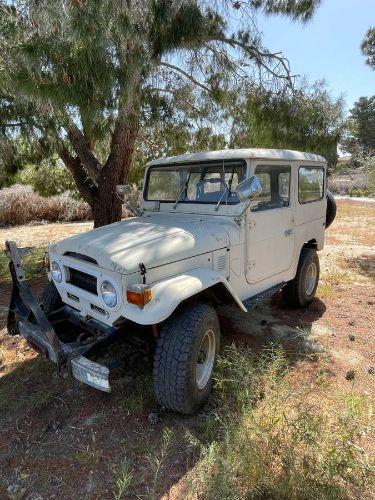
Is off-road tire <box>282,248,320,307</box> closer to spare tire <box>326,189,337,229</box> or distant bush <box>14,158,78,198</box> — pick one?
spare tire <box>326,189,337,229</box>

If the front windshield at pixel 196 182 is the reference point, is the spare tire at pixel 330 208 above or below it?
below

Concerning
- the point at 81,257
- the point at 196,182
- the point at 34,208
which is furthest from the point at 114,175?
A: the point at 34,208

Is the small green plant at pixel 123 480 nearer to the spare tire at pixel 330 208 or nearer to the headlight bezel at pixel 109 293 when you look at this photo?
the headlight bezel at pixel 109 293

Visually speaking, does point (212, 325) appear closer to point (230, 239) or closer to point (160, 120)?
point (230, 239)

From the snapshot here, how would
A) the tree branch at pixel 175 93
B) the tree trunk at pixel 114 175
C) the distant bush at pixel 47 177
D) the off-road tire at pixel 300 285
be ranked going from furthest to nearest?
the distant bush at pixel 47 177
the tree trunk at pixel 114 175
the tree branch at pixel 175 93
the off-road tire at pixel 300 285

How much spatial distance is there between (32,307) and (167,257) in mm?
1139

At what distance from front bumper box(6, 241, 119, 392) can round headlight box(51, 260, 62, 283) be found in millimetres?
253

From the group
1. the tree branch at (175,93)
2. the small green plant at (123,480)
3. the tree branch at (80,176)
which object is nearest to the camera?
the small green plant at (123,480)

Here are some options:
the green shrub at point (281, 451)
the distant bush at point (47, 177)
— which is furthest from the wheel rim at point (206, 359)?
the distant bush at point (47, 177)

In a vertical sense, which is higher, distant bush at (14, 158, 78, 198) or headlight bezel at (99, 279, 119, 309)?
distant bush at (14, 158, 78, 198)

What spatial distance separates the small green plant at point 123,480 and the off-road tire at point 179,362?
49 centimetres

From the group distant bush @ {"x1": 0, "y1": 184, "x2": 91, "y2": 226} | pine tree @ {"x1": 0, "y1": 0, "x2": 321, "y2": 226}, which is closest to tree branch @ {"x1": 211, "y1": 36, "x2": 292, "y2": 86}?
pine tree @ {"x1": 0, "y1": 0, "x2": 321, "y2": 226}

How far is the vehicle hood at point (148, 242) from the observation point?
259 centimetres

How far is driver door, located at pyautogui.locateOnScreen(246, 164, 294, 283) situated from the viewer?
3.51 m
